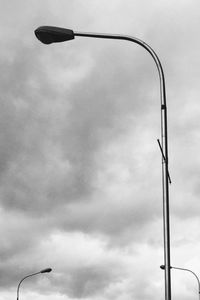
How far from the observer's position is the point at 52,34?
432 inches

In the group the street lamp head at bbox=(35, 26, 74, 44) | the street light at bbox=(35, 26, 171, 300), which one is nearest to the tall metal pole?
the street light at bbox=(35, 26, 171, 300)

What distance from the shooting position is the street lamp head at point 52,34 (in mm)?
10938

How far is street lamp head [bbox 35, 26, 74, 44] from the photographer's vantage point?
1094 cm

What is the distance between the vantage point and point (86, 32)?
11336 mm

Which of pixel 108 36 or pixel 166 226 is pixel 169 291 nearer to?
pixel 166 226

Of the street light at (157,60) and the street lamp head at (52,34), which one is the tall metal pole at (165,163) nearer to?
the street light at (157,60)

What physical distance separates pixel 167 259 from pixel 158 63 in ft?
13.5

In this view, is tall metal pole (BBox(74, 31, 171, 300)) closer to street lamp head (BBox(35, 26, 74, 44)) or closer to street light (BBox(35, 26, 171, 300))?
street light (BBox(35, 26, 171, 300))

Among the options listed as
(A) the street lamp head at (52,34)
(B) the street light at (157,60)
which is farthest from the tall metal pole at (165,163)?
(A) the street lamp head at (52,34)

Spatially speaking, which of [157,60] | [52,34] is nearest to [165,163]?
[157,60]

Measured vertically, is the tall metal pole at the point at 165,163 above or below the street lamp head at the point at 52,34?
below

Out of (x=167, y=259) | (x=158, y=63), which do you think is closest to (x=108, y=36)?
(x=158, y=63)

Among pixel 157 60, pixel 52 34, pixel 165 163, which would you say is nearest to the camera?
pixel 165 163

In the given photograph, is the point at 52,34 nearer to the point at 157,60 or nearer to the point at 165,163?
the point at 157,60
